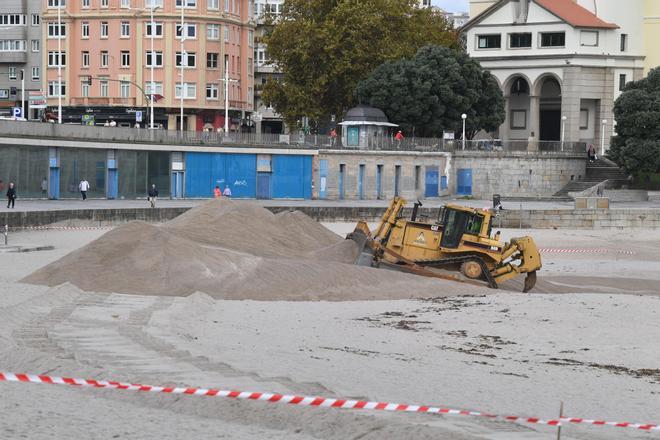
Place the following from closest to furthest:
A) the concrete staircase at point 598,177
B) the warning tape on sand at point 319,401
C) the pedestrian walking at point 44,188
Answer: the warning tape on sand at point 319,401
the pedestrian walking at point 44,188
the concrete staircase at point 598,177

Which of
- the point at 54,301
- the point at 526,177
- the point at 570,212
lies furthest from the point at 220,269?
the point at 526,177

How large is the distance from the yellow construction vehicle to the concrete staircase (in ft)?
177

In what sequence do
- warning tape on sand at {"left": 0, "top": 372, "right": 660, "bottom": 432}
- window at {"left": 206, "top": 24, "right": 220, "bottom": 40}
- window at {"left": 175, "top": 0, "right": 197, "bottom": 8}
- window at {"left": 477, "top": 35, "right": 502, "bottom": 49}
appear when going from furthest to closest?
window at {"left": 206, "top": 24, "right": 220, "bottom": 40} < window at {"left": 477, "top": 35, "right": 502, "bottom": 49} < window at {"left": 175, "top": 0, "right": 197, "bottom": 8} < warning tape on sand at {"left": 0, "top": 372, "right": 660, "bottom": 432}

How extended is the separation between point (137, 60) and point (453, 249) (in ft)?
232

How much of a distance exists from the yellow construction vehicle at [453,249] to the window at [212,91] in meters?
69.5

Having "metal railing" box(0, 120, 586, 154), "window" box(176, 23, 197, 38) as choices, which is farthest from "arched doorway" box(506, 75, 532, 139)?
"window" box(176, 23, 197, 38)

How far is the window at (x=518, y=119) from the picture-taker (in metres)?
110

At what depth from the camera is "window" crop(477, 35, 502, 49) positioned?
108250 millimetres

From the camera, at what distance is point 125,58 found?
108062mm

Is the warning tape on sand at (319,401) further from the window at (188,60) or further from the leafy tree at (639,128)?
the window at (188,60)

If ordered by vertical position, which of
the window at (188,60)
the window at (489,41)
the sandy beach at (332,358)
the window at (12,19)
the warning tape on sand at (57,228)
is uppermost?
the window at (12,19)

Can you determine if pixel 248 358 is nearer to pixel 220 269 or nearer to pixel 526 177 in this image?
pixel 220 269

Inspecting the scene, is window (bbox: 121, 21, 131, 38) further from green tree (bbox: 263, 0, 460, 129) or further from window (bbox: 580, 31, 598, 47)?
window (bbox: 580, 31, 598, 47)

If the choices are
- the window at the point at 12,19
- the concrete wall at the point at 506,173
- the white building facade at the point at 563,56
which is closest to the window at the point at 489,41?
the white building facade at the point at 563,56
